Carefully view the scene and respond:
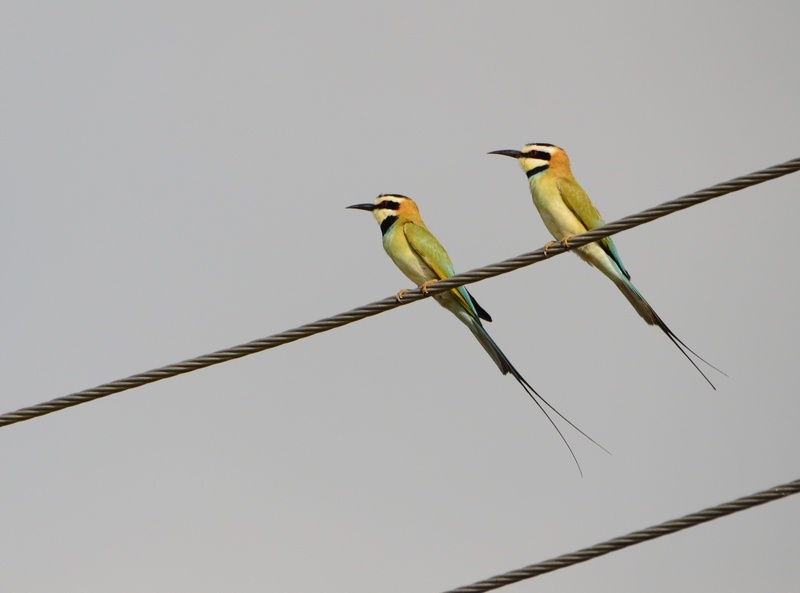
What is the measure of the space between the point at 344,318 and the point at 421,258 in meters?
1.81

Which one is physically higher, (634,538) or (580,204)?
(580,204)

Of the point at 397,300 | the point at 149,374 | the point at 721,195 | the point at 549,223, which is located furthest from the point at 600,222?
the point at 149,374

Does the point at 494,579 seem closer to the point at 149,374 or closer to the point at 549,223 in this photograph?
the point at 149,374

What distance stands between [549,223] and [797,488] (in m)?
2.81

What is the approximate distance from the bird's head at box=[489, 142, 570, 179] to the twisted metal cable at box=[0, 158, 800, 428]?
1.93m

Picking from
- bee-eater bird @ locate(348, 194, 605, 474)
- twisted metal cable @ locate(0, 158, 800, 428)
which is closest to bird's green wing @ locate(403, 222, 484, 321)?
bee-eater bird @ locate(348, 194, 605, 474)

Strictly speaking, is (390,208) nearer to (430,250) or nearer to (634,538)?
(430,250)

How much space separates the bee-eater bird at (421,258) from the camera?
4793mm

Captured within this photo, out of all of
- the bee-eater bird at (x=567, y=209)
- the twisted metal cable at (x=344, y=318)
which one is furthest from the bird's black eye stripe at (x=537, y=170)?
the twisted metal cable at (x=344, y=318)

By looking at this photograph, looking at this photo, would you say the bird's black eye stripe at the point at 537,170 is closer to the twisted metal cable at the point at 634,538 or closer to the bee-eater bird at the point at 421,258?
the bee-eater bird at the point at 421,258

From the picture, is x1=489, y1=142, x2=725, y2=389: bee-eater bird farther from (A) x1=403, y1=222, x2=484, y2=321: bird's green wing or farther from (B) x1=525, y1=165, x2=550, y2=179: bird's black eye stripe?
(A) x1=403, y1=222, x2=484, y2=321: bird's green wing

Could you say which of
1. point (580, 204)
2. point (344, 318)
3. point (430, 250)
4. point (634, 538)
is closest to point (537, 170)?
point (580, 204)

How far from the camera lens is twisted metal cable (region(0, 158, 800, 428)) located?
10.0 feet

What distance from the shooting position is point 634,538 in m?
2.65
